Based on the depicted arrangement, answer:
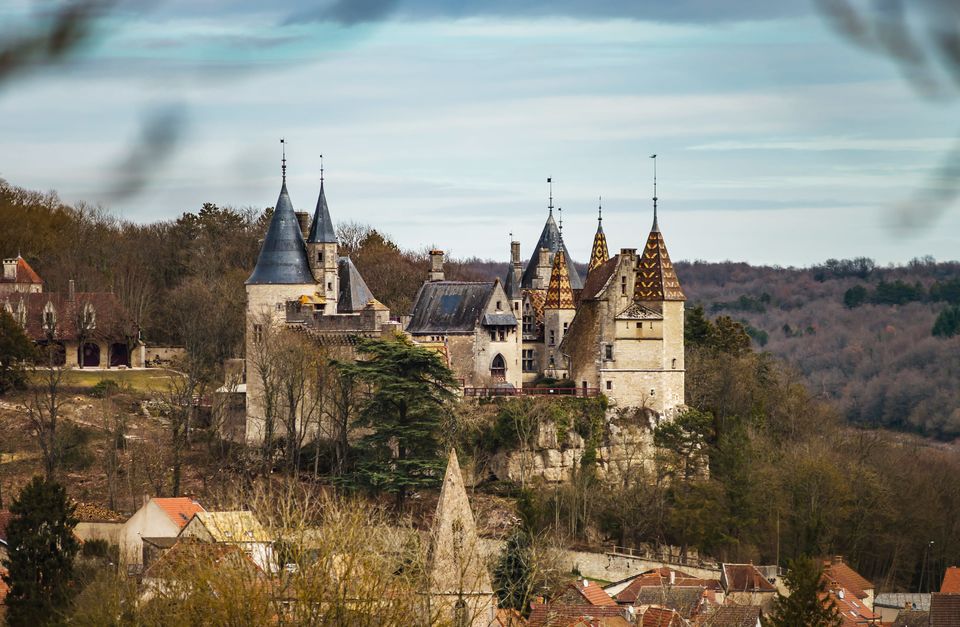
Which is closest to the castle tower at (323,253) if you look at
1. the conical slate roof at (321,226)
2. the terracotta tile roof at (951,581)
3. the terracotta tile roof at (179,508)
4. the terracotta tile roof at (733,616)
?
the conical slate roof at (321,226)

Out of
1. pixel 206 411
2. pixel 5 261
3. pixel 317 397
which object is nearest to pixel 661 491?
pixel 317 397

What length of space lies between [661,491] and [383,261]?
2807 centimetres

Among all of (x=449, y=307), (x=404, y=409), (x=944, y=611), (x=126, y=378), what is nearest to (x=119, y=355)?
(x=126, y=378)

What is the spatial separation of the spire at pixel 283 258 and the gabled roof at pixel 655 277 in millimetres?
12031

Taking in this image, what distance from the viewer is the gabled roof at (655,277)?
67.7 metres

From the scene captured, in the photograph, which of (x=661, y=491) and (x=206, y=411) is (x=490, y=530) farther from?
(x=206, y=411)

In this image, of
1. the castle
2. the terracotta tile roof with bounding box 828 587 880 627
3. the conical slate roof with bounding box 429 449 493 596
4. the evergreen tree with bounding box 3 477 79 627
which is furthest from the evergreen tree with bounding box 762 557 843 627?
the evergreen tree with bounding box 3 477 79 627

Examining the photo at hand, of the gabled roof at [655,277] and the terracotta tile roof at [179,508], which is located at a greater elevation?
the gabled roof at [655,277]

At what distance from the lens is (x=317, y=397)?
64.6m

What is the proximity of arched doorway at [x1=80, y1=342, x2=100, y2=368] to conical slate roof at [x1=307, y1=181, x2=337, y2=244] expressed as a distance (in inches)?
530

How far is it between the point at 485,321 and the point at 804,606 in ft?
64.9

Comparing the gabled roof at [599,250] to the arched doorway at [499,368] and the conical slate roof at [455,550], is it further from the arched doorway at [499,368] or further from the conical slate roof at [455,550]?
the conical slate roof at [455,550]

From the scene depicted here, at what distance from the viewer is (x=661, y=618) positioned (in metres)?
51.7

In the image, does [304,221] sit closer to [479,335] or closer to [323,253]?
[323,253]
